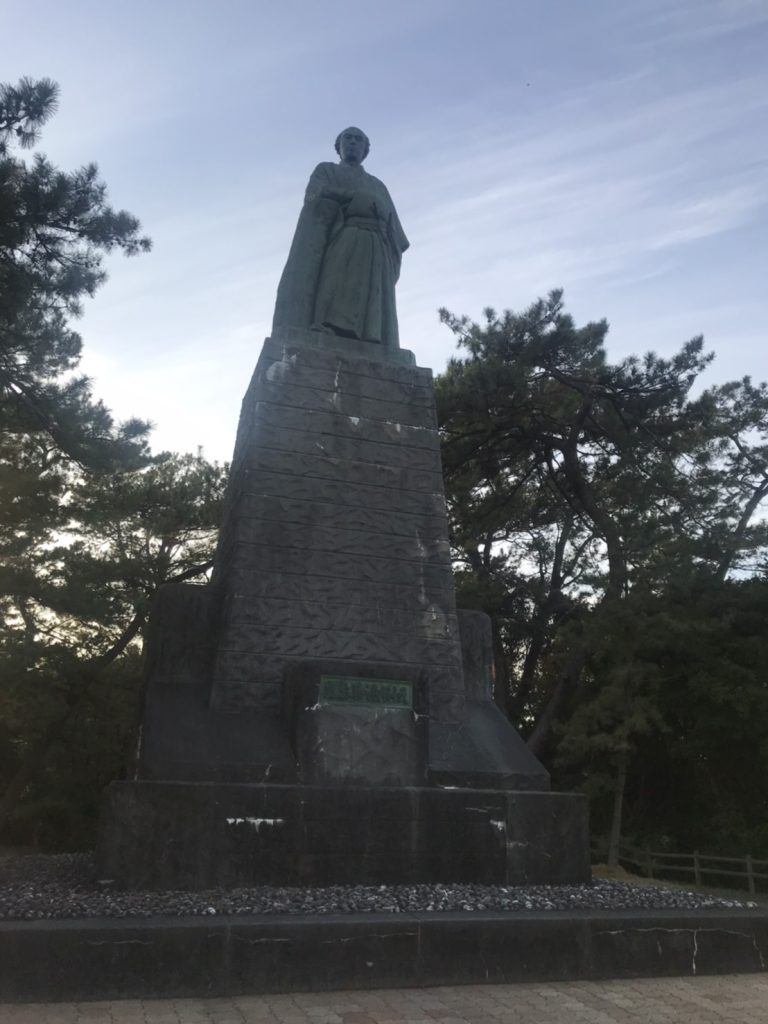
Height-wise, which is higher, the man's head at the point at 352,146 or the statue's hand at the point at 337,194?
the man's head at the point at 352,146

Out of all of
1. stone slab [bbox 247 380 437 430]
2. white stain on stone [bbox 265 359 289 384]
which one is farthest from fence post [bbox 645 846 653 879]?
white stain on stone [bbox 265 359 289 384]

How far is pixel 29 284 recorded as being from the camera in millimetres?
7746

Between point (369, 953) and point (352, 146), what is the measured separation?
6.23 meters

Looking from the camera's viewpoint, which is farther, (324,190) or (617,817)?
(617,817)

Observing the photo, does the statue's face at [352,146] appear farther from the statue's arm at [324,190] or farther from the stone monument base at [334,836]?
the stone monument base at [334,836]

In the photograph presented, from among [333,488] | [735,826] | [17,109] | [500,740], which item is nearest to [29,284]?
[17,109]

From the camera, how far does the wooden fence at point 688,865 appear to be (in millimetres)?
14852

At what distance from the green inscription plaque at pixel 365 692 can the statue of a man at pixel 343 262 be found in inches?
112

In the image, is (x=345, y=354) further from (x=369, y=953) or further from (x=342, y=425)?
(x=369, y=953)

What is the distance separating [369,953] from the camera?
386 cm

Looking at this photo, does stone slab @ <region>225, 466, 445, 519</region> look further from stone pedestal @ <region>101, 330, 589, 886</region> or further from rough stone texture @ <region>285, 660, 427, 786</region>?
rough stone texture @ <region>285, 660, 427, 786</region>

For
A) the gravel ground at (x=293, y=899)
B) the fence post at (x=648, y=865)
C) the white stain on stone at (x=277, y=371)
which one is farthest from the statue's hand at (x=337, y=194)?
the fence post at (x=648, y=865)

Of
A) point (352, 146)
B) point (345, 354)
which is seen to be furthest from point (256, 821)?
point (352, 146)

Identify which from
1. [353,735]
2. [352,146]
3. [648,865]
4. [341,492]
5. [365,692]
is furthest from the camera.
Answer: [648,865]
